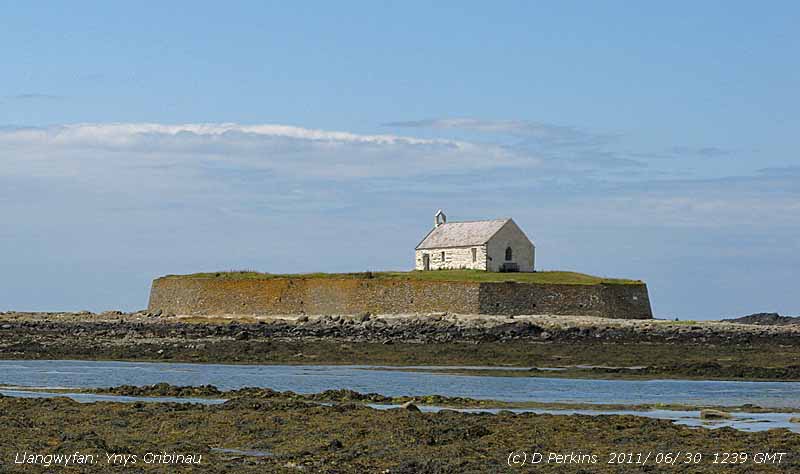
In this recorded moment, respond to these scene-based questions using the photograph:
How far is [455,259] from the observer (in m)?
58.9

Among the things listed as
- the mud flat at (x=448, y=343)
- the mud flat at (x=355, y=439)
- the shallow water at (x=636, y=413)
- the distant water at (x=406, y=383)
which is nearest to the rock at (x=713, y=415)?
the shallow water at (x=636, y=413)

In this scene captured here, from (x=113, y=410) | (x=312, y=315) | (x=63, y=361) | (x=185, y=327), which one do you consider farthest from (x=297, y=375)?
(x=312, y=315)

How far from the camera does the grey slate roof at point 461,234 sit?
5741cm

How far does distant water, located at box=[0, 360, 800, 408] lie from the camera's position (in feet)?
72.9

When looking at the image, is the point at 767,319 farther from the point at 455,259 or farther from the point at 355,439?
the point at 355,439

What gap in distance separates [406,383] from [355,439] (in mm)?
10724

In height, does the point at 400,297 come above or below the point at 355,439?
above

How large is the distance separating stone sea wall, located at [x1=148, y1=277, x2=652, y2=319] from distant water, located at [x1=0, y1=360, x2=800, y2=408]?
786 inches

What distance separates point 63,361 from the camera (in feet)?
112

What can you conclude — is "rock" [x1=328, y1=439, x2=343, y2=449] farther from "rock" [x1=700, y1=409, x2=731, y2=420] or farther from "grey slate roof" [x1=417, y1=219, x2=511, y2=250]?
"grey slate roof" [x1=417, y1=219, x2=511, y2=250]

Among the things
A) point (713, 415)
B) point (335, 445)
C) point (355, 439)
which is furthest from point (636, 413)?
point (335, 445)

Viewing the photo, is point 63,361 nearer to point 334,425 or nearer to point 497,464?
point 334,425

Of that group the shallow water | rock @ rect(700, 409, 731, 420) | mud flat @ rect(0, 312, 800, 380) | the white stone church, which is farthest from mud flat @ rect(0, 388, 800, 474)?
the white stone church

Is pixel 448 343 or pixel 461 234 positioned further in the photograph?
pixel 461 234
